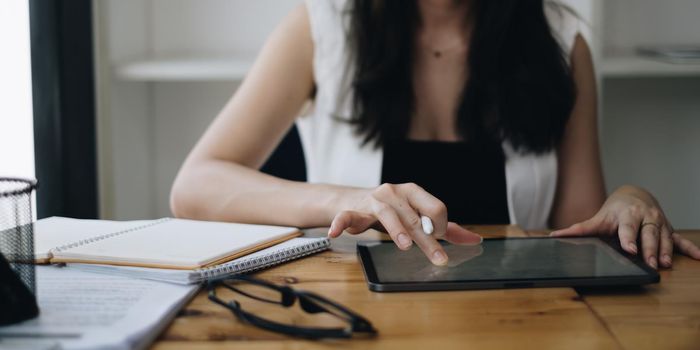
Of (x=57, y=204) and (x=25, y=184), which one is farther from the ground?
(x=25, y=184)

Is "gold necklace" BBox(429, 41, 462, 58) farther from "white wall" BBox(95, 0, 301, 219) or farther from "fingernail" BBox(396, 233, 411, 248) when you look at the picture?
"white wall" BBox(95, 0, 301, 219)

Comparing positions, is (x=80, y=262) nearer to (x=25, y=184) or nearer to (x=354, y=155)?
(x=25, y=184)

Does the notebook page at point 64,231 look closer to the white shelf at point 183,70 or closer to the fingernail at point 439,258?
the fingernail at point 439,258

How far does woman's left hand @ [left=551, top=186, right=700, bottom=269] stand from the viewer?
96 centimetres

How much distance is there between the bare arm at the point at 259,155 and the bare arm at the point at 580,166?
1.65ft

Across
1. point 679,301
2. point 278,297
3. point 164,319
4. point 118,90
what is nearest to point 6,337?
point 164,319

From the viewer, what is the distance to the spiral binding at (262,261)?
0.85 m

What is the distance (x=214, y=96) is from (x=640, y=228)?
176 cm

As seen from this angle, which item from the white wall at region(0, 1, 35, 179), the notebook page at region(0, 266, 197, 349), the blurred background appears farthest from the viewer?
the blurred background

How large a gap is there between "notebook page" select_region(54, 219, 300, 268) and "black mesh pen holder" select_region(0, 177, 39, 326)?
0.40 feet

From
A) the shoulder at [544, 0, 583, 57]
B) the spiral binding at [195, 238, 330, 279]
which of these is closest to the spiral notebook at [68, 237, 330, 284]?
the spiral binding at [195, 238, 330, 279]

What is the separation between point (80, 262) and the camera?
34.7 inches

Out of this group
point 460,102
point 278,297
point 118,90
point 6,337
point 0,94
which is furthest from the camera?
point 118,90

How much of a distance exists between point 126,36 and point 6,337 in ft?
5.81
